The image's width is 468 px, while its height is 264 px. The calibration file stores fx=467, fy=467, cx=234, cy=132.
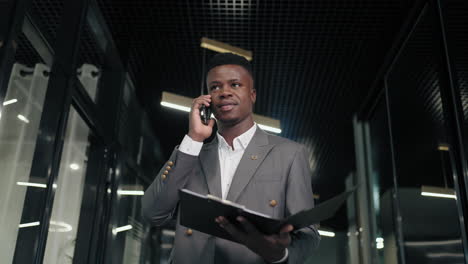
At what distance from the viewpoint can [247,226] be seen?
116 cm

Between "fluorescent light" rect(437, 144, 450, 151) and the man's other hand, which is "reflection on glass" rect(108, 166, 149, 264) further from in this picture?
the man's other hand

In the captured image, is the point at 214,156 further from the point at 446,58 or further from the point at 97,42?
the point at 97,42

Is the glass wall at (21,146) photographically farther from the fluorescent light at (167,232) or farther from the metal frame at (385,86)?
the fluorescent light at (167,232)

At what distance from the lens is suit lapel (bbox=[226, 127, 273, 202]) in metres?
1.46

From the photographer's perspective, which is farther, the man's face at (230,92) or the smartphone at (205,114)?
the man's face at (230,92)

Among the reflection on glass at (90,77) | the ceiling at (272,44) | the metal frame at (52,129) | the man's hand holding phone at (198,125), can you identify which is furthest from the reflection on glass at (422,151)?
the reflection on glass at (90,77)

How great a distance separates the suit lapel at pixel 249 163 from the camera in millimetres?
1460

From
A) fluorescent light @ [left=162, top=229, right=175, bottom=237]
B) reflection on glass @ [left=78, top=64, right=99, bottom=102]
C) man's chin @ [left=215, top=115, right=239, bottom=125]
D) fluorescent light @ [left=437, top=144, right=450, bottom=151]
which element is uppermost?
reflection on glass @ [left=78, top=64, right=99, bottom=102]

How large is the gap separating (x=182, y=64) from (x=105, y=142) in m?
1.22

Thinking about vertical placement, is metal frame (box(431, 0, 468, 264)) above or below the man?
above

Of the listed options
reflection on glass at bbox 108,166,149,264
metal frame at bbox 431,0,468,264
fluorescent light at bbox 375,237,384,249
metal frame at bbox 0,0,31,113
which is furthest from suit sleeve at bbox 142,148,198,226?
fluorescent light at bbox 375,237,384,249

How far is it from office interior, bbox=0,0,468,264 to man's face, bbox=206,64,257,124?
41.0 inches

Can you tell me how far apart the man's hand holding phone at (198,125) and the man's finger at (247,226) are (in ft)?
1.32

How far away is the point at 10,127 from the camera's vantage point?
260 cm
